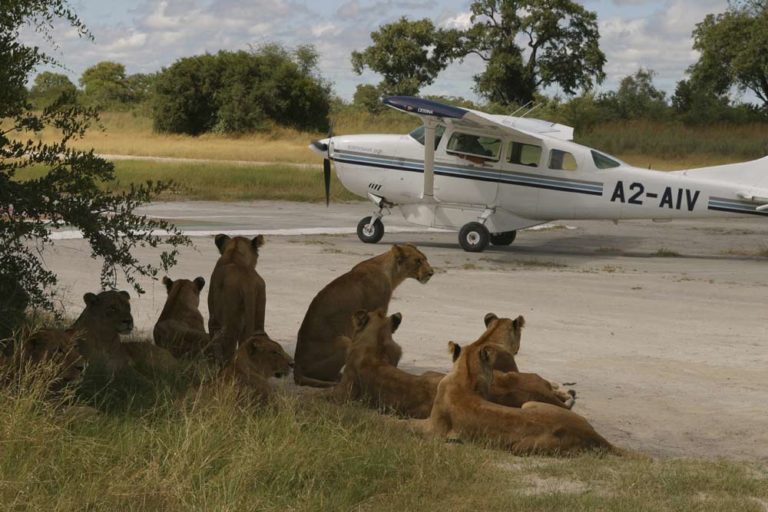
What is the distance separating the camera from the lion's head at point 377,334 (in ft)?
27.2

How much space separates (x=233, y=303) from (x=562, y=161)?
13.0 m

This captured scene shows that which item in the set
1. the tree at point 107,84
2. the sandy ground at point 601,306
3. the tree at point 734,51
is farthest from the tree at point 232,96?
the sandy ground at point 601,306

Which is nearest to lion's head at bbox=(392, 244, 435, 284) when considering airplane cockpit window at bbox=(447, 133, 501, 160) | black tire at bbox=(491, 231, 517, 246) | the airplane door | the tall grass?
the tall grass

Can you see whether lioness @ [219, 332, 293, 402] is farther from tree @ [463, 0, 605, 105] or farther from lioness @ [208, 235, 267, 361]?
tree @ [463, 0, 605, 105]

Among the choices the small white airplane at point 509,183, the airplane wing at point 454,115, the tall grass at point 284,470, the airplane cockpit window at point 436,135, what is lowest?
the tall grass at point 284,470

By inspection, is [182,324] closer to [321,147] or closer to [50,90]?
[50,90]

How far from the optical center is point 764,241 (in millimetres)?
24328

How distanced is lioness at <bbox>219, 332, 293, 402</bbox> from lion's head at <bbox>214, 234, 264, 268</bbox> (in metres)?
1.88

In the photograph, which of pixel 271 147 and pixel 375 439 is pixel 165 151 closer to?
pixel 271 147

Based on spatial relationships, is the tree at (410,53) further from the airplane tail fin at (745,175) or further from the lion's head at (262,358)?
the lion's head at (262,358)

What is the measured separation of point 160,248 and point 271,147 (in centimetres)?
3702

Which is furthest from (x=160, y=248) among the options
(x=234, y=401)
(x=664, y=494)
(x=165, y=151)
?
(x=165, y=151)

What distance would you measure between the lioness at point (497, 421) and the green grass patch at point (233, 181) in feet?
75.9

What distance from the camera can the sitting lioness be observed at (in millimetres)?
9164
